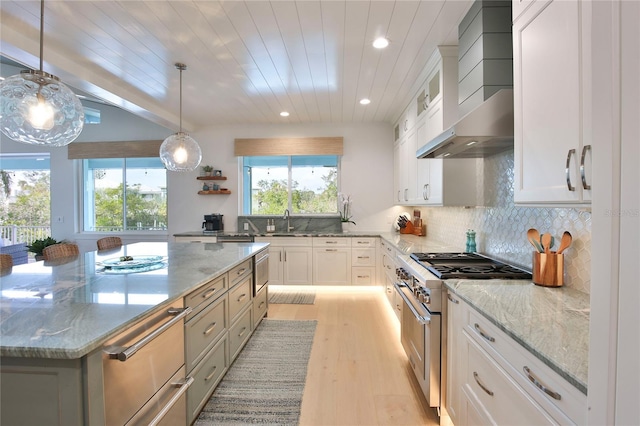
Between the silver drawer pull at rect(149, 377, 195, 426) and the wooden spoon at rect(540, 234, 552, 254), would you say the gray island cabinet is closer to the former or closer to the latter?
the silver drawer pull at rect(149, 377, 195, 426)

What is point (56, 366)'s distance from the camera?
922mm

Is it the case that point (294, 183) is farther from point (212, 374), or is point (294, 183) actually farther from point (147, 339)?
point (147, 339)

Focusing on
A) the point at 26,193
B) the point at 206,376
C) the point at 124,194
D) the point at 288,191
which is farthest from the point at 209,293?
the point at 26,193

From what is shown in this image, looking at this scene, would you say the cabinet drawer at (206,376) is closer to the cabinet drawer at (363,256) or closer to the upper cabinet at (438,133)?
the upper cabinet at (438,133)


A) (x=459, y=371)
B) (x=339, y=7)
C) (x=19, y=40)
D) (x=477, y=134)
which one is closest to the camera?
(x=459, y=371)

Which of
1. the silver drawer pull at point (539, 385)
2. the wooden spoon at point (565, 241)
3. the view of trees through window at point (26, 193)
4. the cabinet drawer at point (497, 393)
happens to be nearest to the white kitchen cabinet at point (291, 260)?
the cabinet drawer at point (497, 393)

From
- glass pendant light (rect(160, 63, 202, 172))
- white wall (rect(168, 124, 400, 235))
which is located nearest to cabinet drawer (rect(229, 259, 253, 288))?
glass pendant light (rect(160, 63, 202, 172))

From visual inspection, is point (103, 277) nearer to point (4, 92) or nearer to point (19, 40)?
point (4, 92)

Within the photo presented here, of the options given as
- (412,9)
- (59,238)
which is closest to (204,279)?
(412,9)

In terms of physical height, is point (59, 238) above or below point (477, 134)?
below

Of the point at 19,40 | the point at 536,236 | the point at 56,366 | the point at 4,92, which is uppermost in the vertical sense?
the point at 19,40

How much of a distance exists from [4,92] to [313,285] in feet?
12.1

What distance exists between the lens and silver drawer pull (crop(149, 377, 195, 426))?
1.27 meters

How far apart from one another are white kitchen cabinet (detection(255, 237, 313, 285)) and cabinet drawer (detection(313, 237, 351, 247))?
108 mm
